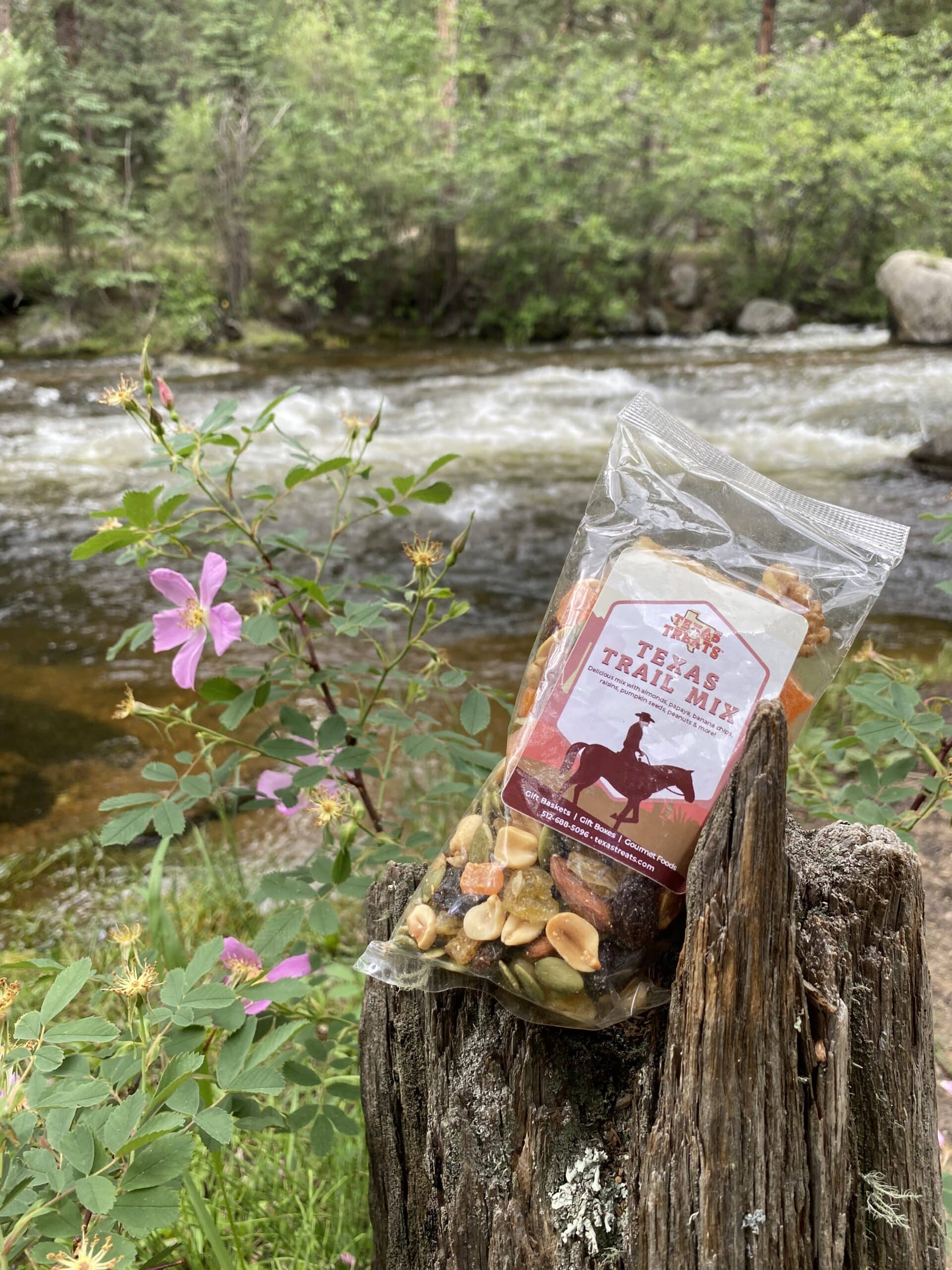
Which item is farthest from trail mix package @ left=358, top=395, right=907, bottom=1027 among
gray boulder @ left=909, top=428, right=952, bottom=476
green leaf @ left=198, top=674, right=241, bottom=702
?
gray boulder @ left=909, top=428, right=952, bottom=476

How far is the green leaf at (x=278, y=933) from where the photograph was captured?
3.63 feet

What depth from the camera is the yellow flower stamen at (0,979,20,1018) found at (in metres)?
0.68

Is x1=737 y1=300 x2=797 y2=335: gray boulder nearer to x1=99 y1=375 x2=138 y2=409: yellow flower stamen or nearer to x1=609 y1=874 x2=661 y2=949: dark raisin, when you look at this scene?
x1=99 y1=375 x2=138 y2=409: yellow flower stamen

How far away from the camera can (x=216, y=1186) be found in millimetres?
1444

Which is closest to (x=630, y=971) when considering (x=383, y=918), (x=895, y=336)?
(x=383, y=918)

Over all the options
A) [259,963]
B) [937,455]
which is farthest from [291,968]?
[937,455]

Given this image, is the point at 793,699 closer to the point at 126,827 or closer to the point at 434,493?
the point at 434,493

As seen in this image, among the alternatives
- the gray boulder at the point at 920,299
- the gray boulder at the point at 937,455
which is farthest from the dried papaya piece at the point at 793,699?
the gray boulder at the point at 920,299

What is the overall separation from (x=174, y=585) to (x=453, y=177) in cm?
1585

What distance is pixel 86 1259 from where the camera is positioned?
56 cm

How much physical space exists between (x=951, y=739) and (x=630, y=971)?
2.50ft

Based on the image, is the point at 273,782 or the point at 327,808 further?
the point at 273,782

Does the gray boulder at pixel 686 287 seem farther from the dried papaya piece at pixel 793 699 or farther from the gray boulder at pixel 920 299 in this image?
the dried papaya piece at pixel 793 699

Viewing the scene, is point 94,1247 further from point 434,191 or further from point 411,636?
point 434,191
